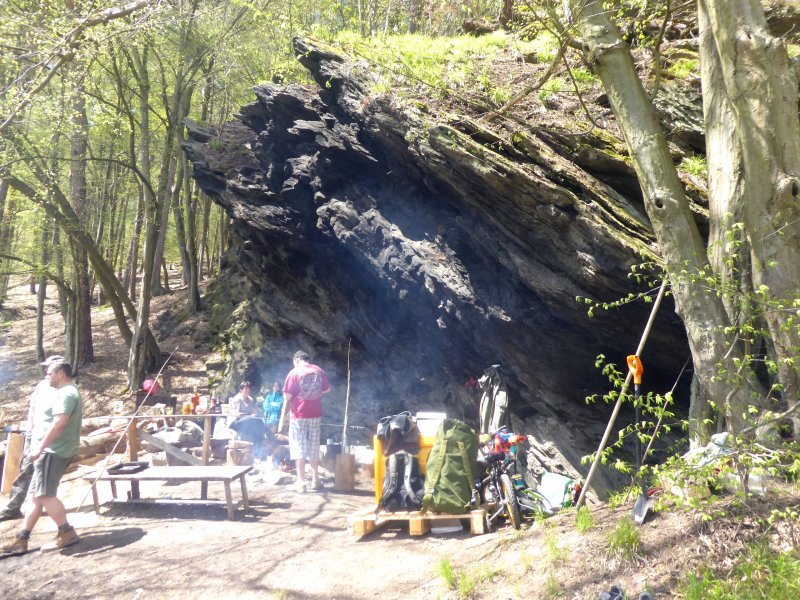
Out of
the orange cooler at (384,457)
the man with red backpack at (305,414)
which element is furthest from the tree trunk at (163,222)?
the orange cooler at (384,457)

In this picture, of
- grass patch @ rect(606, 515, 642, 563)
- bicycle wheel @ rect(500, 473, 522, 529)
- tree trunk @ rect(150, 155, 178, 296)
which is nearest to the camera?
grass patch @ rect(606, 515, 642, 563)

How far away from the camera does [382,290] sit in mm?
11609

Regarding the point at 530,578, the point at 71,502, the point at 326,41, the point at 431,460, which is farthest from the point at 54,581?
the point at 326,41

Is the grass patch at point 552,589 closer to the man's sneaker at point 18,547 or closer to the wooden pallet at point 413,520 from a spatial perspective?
the wooden pallet at point 413,520

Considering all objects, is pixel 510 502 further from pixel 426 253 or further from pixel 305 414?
pixel 426 253

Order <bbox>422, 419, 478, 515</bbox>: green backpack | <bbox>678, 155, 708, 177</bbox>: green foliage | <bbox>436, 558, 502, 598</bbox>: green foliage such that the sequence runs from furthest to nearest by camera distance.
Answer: <bbox>678, 155, 708, 177</bbox>: green foliage
<bbox>422, 419, 478, 515</bbox>: green backpack
<bbox>436, 558, 502, 598</bbox>: green foliage

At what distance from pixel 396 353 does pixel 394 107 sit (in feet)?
17.4

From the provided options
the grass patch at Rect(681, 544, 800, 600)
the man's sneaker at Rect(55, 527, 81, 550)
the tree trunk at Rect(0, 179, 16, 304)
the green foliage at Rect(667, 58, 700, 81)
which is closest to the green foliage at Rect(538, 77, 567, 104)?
the green foliage at Rect(667, 58, 700, 81)

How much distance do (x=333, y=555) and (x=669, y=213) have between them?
437cm

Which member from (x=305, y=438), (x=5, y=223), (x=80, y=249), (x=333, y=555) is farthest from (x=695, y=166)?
(x=5, y=223)

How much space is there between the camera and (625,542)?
406cm

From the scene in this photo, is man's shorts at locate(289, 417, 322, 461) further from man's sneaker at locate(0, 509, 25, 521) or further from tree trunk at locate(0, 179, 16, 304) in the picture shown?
tree trunk at locate(0, 179, 16, 304)

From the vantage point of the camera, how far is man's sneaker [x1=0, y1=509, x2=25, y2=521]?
6.60 m

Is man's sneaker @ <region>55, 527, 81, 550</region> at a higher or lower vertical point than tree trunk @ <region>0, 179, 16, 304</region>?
lower
